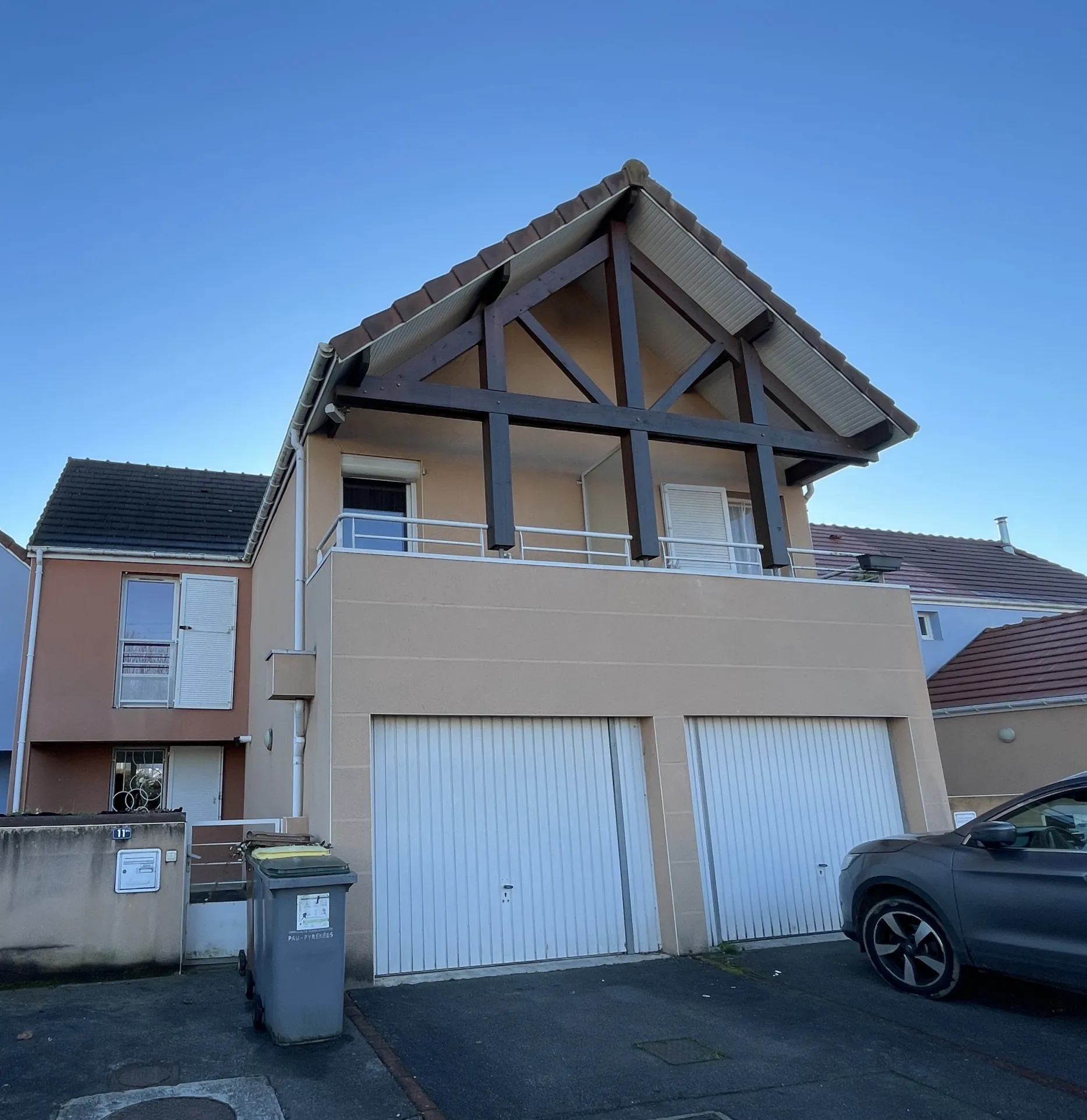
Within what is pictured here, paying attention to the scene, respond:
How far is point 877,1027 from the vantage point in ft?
20.1

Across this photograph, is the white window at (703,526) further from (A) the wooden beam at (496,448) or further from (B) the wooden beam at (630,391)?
(A) the wooden beam at (496,448)

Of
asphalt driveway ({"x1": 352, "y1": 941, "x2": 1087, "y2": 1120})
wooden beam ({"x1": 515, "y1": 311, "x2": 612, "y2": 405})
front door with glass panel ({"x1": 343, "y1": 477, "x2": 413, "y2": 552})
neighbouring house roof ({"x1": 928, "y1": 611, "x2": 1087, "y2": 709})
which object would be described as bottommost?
asphalt driveway ({"x1": 352, "y1": 941, "x2": 1087, "y2": 1120})

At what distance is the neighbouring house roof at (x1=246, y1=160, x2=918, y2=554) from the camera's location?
8.97 meters

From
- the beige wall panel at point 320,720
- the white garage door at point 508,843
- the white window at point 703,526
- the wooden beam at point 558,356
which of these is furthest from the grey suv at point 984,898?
the wooden beam at point 558,356

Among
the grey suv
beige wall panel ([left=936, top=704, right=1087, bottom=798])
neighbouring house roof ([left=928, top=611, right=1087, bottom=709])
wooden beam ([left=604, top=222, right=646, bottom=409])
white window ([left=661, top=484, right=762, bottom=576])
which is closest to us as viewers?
the grey suv

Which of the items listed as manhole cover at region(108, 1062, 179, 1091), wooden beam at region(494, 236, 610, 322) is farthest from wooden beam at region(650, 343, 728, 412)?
manhole cover at region(108, 1062, 179, 1091)

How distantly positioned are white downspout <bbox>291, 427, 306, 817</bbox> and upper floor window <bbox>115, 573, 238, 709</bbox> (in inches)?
191

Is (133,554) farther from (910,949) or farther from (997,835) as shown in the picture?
(997,835)

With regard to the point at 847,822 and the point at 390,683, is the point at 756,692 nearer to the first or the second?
the point at 847,822

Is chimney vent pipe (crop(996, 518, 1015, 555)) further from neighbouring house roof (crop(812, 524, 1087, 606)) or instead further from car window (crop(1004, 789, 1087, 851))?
car window (crop(1004, 789, 1087, 851))

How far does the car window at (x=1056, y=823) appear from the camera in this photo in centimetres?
605

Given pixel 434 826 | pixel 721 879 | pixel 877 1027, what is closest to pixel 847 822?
pixel 721 879

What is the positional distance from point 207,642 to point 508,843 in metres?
7.56

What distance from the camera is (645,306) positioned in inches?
468
